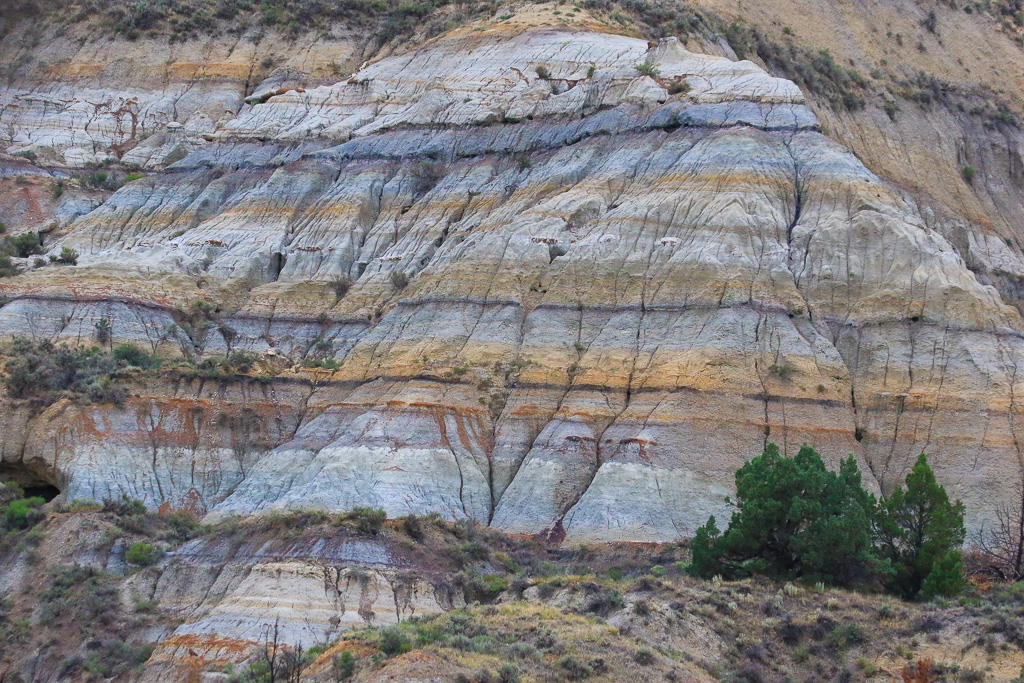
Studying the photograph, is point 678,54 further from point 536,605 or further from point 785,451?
point 536,605

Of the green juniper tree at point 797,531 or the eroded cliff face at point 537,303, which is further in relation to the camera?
the eroded cliff face at point 537,303

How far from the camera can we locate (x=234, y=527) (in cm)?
4191

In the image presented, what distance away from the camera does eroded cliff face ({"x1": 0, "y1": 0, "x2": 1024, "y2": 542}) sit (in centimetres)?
4362

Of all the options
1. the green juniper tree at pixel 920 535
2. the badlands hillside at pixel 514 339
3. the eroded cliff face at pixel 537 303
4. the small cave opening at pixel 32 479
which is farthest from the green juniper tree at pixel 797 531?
the small cave opening at pixel 32 479

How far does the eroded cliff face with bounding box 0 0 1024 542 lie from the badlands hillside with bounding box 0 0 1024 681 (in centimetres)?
17

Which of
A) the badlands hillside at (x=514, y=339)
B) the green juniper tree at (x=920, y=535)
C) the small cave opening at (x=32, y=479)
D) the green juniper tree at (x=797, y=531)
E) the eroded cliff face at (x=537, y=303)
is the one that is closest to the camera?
the green juniper tree at (x=797, y=531)

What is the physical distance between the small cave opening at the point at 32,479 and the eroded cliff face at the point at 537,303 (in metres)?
0.72

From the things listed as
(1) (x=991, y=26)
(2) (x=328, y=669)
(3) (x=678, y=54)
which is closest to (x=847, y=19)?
(1) (x=991, y=26)

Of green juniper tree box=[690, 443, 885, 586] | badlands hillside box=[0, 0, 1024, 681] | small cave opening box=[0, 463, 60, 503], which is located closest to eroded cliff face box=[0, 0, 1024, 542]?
badlands hillside box=[0, 0, 1024, 681]

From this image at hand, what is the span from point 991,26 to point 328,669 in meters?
70.3

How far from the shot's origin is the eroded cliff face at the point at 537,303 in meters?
43.6

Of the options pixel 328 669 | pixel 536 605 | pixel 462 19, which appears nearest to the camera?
pixel 328 669

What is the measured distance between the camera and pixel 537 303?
50531 millimetres

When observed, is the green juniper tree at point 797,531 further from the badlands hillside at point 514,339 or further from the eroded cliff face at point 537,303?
the eroded cliff face at point 537,303
